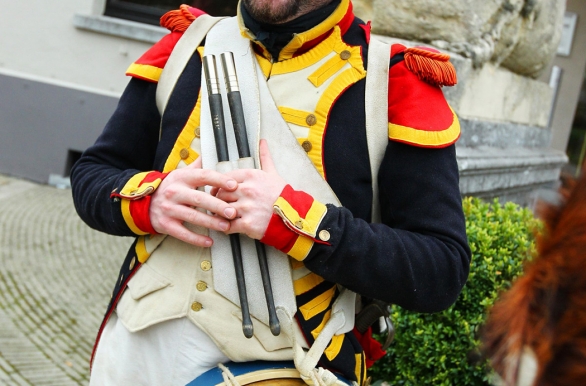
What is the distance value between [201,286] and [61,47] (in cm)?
606

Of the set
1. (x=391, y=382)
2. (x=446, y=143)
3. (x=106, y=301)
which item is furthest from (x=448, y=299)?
(x=106, y=301)

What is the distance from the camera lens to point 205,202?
159cm

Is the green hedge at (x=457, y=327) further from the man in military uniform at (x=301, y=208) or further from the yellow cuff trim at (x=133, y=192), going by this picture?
the yellow cuff trim at (x=133, y=192)

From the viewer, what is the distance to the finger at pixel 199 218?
1.61m

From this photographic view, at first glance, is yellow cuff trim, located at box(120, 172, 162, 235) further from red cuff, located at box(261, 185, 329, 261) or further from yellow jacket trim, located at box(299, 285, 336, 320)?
yellow jacket trim, located at box(299, 285, 336, 320)

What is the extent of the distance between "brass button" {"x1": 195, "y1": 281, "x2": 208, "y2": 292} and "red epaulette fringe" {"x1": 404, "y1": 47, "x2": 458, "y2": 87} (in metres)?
0.75

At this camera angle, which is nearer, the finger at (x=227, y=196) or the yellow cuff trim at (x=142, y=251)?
the finger at (x=227, y=196)

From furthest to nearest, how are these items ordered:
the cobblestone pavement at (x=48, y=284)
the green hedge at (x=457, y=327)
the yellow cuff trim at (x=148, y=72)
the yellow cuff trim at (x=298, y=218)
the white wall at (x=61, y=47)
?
the white wall at (x=61, y=47)
the cobblestone pavement at (x=48, y=284)
the green hedge at (x=457, y=327)
the yellow cuff trim at (x=148, y=72)
the yellow cuff trim at (x=298, y=218)

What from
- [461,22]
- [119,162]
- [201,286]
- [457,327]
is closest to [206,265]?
[201,286]

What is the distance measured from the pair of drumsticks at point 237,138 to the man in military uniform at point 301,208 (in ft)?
0.20

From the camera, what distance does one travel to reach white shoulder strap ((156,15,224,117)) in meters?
1.87

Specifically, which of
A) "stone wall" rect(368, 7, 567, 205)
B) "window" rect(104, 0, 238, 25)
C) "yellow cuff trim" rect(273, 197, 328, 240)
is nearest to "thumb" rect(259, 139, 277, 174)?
"yellow cuff trim" rect(273, 197, 328, 240)

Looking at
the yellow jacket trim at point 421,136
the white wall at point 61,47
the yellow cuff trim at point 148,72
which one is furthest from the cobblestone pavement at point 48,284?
the yellow jacket trim at point 421,136

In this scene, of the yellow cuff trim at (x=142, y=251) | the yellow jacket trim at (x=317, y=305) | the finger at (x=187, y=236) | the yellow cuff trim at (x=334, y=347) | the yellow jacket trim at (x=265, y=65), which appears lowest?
the yellow cuff trim at (x=334, y=347)
